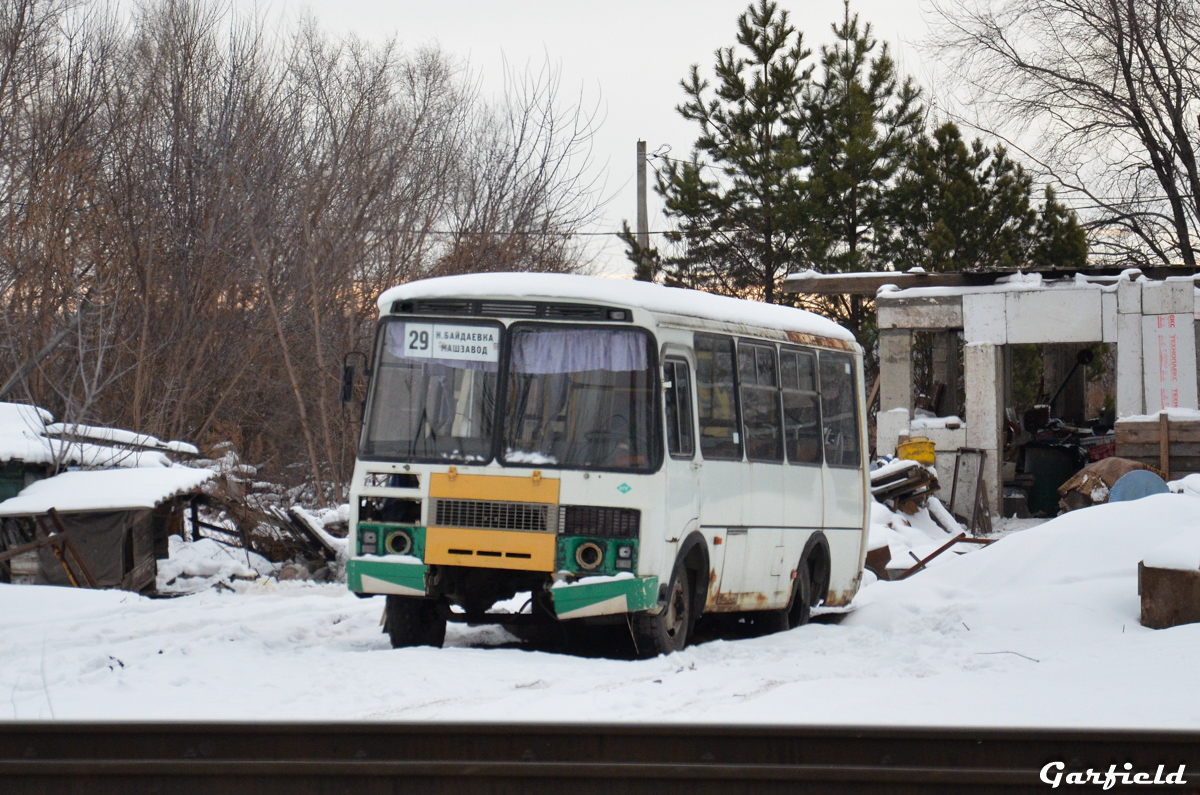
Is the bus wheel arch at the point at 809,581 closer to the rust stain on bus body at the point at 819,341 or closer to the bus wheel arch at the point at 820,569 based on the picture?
the bus wheel arch at the point at 820,569

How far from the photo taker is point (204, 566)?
1853 centimetres

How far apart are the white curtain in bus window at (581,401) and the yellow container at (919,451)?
50.2 ft

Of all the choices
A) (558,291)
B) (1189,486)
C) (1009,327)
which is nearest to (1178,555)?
(558,291)

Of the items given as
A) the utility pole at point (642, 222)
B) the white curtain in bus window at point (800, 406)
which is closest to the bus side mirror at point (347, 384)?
the white curtain in bus window at point (800, 406)

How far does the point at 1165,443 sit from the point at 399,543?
16.1 m

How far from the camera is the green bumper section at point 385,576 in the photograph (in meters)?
10.0

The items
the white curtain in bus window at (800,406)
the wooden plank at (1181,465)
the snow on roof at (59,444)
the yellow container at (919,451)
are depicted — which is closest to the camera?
the white curtain in bus window at (800,406)

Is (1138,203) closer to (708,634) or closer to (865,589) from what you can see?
(865,589)

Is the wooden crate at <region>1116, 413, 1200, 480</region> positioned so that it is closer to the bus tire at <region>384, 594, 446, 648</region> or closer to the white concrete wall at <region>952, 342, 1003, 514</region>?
the white concrete wall at <region>952, 342, 1003, 514</region>

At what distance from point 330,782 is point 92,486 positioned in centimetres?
1120

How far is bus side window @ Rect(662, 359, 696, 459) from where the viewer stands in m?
10.2

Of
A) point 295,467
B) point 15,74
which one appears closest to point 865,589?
point 295,467

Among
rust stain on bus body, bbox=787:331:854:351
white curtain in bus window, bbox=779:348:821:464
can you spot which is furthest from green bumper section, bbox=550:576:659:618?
rust stain on bus body, bbox=787:331:854:351

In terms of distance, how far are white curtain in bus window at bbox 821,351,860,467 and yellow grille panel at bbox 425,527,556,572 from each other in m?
4.25
